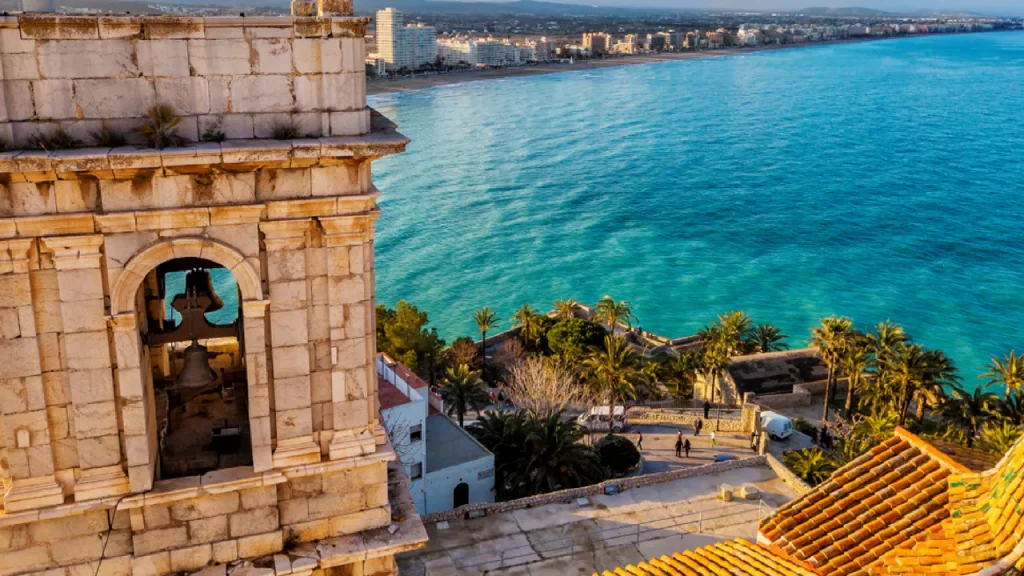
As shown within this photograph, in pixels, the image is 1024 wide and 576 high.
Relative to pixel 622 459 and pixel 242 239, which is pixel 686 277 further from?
pixel 242 239

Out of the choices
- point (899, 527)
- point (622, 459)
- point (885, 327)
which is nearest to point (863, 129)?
point (885, 327)

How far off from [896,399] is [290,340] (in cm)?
4372

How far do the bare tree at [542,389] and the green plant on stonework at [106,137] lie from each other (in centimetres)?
3016

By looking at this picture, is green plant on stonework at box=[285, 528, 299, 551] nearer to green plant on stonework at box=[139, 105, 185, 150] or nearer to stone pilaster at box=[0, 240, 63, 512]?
stone pilaster at box=[0, 240, 63, 512]

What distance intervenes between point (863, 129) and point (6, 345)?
171 meters

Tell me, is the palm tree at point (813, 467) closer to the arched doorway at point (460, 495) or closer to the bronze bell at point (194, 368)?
the arched doorway at point (460, 495)

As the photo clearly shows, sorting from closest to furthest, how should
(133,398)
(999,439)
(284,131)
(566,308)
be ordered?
(284,131)
(133,398)
(999,439)
(566,308)

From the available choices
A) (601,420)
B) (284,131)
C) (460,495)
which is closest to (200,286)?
(284,131)

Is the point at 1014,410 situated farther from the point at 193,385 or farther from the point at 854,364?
the point at 193,385

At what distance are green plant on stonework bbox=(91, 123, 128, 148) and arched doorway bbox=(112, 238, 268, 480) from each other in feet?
3.52

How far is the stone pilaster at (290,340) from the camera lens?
9547 millimetres

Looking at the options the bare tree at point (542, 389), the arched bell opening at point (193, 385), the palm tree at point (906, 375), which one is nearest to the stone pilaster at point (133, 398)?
the arched bell opening at point (193, 385)

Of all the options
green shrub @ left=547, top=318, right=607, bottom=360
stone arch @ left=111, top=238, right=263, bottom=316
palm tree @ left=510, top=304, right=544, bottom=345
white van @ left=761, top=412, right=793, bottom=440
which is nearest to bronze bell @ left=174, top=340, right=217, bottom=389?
stone arch @ left=111, top=238, right=263, bottom=316

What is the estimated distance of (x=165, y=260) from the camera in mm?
9289
